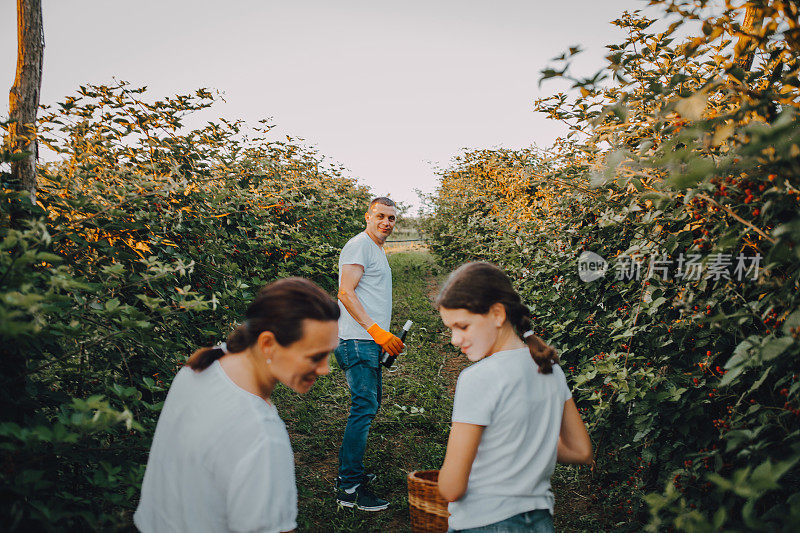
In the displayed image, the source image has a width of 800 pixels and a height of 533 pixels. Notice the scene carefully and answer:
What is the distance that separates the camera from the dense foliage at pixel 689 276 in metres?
1.29

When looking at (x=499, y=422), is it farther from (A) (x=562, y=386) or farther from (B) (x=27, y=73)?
(B) (x=27, y=73)

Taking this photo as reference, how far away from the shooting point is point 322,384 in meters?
5.99

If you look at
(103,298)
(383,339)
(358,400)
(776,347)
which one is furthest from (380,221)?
(776,347)

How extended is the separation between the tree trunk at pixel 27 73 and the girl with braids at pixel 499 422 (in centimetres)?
231

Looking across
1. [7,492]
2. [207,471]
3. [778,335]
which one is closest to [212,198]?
[7,492]

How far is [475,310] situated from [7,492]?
1.61 metres

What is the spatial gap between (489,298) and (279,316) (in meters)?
0.74

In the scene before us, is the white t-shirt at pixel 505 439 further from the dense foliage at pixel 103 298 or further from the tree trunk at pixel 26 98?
the tree trunk at pixel 26 98

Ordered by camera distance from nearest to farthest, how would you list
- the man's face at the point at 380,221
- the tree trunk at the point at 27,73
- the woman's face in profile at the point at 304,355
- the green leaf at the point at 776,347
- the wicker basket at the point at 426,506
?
the green leaf at the point at 776,347 → the woman's face in profile at the point at 304,355 → the wicker basket at the point at 426,506 → the tree trunk at the point at 27,73 → the man's face at the point at 380,221

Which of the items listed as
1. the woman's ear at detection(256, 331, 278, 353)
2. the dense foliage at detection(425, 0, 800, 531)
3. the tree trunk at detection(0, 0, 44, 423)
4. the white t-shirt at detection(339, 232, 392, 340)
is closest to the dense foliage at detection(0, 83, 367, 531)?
the tree trunk at detection(0, 0, 44, 423)

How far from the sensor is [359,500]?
3.48m

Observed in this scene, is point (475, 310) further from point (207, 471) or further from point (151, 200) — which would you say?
point (151, 200)

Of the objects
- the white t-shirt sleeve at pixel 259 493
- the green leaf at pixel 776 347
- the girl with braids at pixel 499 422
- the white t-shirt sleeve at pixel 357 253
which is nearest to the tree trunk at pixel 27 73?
the white t-shirt sleeve at pixel 357 253

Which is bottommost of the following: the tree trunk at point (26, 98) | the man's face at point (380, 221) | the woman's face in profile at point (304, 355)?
the woman's face in profile at point (304, 355)
